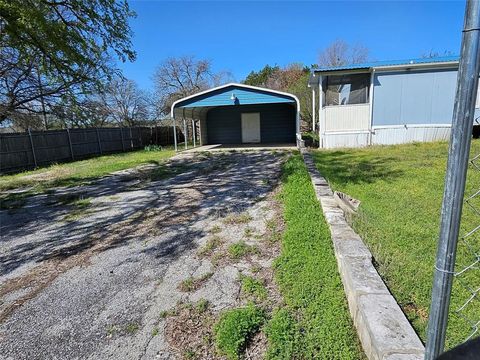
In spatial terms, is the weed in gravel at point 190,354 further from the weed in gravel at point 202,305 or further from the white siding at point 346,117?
the white siding at point 346,117

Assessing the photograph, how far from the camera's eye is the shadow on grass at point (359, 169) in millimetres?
6457

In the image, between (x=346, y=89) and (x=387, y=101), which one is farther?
(x=346, y=89)

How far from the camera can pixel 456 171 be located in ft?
3.25

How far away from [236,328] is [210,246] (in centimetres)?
156

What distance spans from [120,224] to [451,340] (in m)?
4.21

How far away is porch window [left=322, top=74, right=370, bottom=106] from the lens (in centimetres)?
1220

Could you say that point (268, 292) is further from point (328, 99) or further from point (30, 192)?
point (328, 99)

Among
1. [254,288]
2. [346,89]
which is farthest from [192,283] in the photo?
[346,89]

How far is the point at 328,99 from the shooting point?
492 inches

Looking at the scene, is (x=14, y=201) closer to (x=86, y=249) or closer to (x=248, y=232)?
(x=86, y=249)

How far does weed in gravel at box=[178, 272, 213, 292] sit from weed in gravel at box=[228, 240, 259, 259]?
0.47 meters

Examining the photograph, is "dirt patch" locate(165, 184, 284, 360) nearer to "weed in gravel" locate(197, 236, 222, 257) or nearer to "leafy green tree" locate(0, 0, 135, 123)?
"weed in gravel" locate(197, 236, 222, 257)

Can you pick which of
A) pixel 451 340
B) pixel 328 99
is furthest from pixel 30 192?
pixel 328 99

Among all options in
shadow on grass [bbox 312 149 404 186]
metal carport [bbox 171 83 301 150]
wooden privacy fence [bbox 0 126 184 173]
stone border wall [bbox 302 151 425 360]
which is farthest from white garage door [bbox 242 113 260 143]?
stone border wall [bbox 302 151 425 360]
